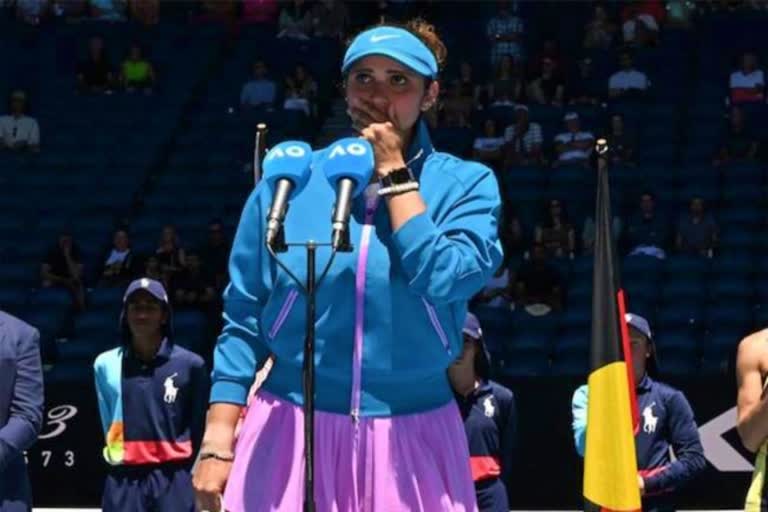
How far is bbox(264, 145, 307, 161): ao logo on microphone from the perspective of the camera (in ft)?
12.7

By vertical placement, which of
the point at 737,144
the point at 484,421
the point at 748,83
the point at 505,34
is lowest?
the point at 484,421

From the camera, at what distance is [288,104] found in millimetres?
19016

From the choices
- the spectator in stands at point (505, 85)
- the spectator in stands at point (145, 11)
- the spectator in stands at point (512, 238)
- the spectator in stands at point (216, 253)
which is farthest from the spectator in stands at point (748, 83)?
the spectator in stands at point (145, 11)

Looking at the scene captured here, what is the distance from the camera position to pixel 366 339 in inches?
152

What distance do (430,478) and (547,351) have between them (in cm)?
1044

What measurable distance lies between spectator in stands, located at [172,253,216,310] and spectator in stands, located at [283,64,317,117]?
3671mm

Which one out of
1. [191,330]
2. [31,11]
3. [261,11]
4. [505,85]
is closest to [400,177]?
[191,330]

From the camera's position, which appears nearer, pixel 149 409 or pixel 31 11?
pixel 149 409

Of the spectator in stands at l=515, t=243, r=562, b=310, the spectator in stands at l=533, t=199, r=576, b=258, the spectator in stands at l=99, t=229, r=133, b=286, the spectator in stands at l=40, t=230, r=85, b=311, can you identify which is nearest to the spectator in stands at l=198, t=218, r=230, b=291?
the spectator in stands at l=99, t=229, r=133, b=286

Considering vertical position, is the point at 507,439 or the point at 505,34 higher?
the point at 505,34

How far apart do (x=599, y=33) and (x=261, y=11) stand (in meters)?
4.16

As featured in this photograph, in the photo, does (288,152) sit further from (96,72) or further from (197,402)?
(96,72)

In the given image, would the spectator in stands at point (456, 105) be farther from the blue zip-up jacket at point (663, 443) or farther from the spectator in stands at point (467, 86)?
the blue zip-up jacket at point (663, 443)

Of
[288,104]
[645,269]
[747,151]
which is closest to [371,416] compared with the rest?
[645,269]
